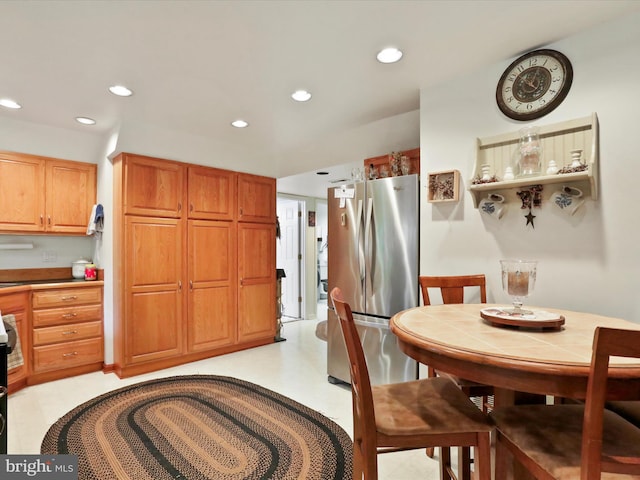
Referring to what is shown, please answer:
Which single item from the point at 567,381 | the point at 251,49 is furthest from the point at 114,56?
the point at 567,381

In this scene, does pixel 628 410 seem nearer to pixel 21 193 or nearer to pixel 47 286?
pixel 47 286

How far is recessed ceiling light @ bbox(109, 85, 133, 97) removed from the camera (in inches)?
101

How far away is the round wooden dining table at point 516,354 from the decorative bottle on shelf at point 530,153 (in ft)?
2.84

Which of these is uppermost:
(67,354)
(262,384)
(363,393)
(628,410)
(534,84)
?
(534,84)

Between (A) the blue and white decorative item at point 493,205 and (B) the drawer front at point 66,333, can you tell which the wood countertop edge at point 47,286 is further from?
(A) the blue and white decorative item at point 493,205

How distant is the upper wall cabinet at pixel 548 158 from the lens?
1.87m

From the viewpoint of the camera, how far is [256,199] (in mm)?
4266

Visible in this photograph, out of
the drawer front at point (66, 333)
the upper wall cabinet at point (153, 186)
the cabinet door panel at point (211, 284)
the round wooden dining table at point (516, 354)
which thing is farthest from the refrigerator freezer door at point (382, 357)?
the drawer front at point (66, 333)

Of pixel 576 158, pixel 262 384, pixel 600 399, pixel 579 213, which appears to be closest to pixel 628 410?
pixel 600 399

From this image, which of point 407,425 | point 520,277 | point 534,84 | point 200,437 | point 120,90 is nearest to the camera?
point 407,425

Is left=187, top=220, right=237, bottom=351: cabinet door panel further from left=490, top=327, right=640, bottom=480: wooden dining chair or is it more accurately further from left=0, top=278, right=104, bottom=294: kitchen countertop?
left=490, top=327, right=640, bottom=480: wooden dining chair

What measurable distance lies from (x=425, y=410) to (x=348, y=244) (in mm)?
1853

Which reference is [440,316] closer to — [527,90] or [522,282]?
[522,282]

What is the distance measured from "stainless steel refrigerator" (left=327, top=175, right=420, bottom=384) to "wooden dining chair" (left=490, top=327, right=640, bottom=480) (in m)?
1.40
